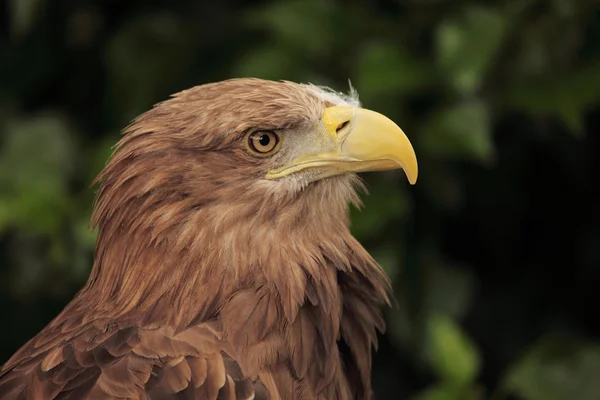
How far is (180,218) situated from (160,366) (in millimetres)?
300

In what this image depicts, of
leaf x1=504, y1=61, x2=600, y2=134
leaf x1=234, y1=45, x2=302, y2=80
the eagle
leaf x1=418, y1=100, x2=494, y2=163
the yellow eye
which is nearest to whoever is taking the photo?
the eagle

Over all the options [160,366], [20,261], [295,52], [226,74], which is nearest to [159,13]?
[226,74]

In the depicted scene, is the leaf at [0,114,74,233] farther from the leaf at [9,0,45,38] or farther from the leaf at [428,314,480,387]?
the leaf at [428,314,480,387]

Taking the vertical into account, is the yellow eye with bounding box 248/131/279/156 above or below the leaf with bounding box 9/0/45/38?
below

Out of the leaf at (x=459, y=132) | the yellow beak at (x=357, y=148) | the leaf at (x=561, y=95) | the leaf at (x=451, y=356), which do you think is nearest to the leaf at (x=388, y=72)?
the leaf at (x=459, y=132)

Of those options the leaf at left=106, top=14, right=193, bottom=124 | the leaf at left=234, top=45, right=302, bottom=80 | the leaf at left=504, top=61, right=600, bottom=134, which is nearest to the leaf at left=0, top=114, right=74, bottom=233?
the leaf at left=106, top=14, right=193, bottom=124

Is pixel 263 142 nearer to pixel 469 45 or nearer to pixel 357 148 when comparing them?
pixel 357 148

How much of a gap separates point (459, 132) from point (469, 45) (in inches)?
9.6

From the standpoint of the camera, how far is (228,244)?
2121 millimetres

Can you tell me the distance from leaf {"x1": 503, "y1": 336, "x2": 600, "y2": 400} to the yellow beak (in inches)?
39.0

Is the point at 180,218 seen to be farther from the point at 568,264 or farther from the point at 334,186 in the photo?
the point at 568,264

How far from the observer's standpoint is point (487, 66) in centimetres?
303

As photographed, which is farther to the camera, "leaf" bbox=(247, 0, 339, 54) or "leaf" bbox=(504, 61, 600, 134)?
"leaf" bbox=(247, 0, 339, 54)

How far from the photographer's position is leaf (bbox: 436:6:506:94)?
287 cm
